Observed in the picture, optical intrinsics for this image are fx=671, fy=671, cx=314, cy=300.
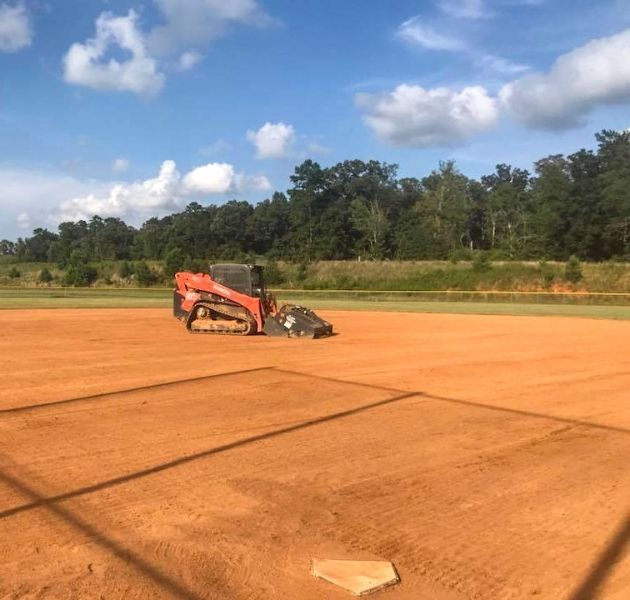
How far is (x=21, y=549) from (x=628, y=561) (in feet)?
13.5

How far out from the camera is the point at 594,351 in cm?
1691

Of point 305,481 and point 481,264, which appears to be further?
point 481,264

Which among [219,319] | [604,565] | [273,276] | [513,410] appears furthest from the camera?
[273,276]

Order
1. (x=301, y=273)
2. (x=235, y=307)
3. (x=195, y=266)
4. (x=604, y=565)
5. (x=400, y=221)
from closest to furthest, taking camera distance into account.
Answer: (x=604, y=565)
(x=235, y=307)
(x=301, y=273)
(x=195, y=266)
(x=400, y=221)

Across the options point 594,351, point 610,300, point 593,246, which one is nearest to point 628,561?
point 594,351

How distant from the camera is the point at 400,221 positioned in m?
108

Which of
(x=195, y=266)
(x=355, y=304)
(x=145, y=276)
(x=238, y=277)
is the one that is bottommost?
(x=355, y=304)

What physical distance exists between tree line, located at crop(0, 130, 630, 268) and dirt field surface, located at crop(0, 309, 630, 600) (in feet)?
226

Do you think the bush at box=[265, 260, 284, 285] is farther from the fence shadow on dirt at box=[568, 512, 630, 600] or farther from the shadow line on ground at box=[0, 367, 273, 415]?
the fence shadow on dirt at box=[568, 512, 630, 600]

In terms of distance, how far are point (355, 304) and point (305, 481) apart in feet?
131

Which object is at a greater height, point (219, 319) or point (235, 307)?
point (235, 307)

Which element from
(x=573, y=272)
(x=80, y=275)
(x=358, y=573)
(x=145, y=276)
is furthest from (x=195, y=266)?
(x=358, y=573)

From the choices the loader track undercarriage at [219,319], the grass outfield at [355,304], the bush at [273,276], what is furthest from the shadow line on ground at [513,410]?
the bush at [273,276]

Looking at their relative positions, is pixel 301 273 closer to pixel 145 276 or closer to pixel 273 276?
pixel 273 276
